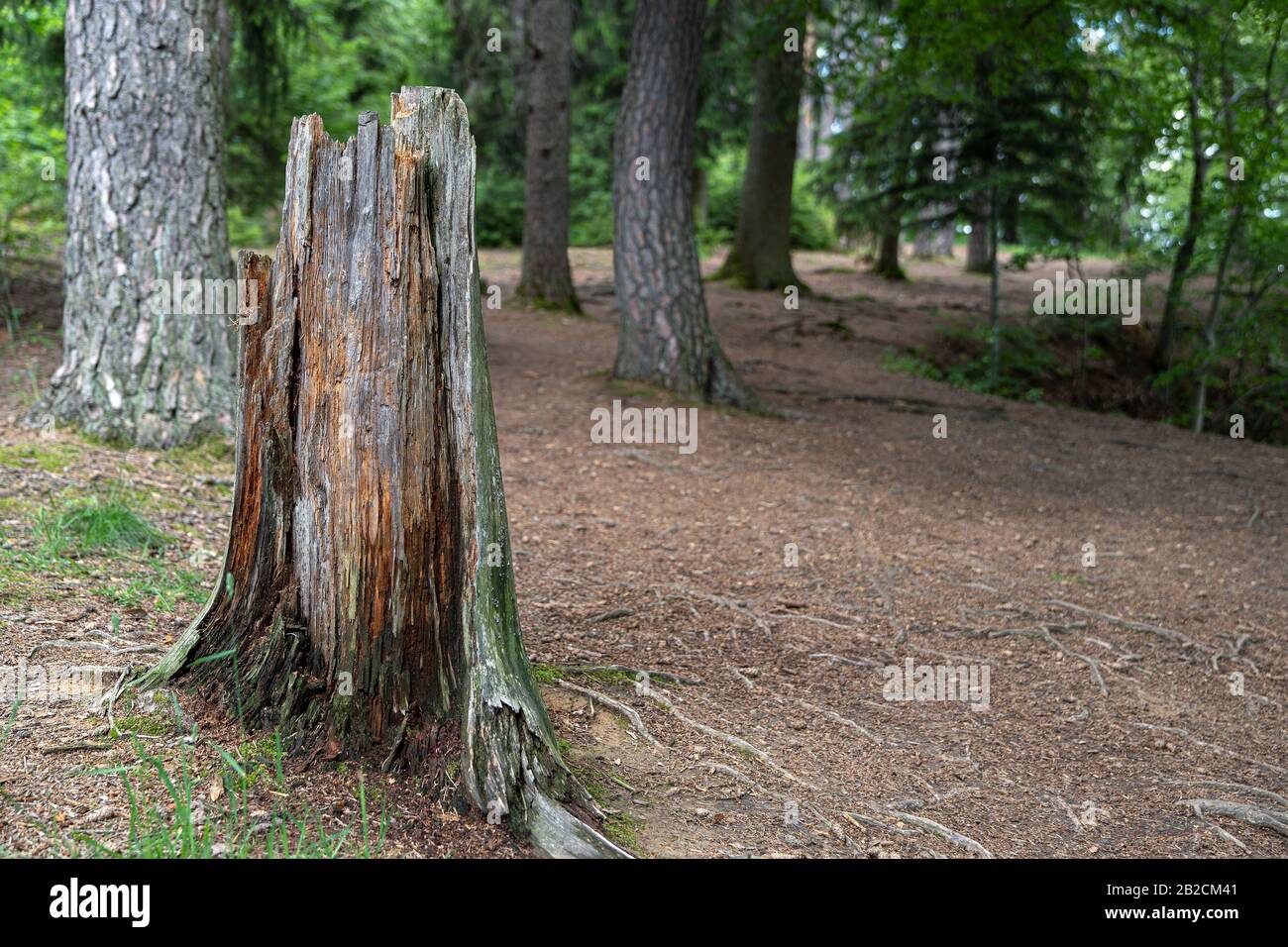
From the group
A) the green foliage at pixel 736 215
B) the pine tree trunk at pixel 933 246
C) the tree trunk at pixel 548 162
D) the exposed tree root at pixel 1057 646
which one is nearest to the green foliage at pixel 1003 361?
the tree trunk at pixel 548 162

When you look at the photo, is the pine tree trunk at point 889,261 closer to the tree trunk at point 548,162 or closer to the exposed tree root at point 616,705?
the tree trunk at point 548,162

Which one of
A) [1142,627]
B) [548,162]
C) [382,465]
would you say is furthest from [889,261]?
[382,465]

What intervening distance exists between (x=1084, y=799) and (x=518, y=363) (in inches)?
320

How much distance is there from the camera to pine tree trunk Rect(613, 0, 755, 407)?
372 inches

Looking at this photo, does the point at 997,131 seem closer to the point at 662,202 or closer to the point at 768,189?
the point at 768,189

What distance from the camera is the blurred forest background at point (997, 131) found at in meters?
11.3

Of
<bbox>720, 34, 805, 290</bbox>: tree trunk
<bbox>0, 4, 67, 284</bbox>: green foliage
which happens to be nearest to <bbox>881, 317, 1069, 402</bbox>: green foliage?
<bbox>720, 34, 805, 290</bbox>: tree trunk

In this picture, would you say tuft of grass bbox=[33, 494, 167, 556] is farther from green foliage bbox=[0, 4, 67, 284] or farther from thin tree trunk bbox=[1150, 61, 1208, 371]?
thin tree trunk bbox=[1150, 61, 1208, 371]

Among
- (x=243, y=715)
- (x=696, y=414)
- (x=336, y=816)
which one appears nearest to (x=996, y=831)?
(x=336, y=816)

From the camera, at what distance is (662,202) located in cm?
945

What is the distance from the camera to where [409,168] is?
308 cm

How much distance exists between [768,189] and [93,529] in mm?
14100

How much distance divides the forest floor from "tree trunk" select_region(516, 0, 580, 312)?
4.52 meters

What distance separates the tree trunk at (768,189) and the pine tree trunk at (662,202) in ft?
21.2
